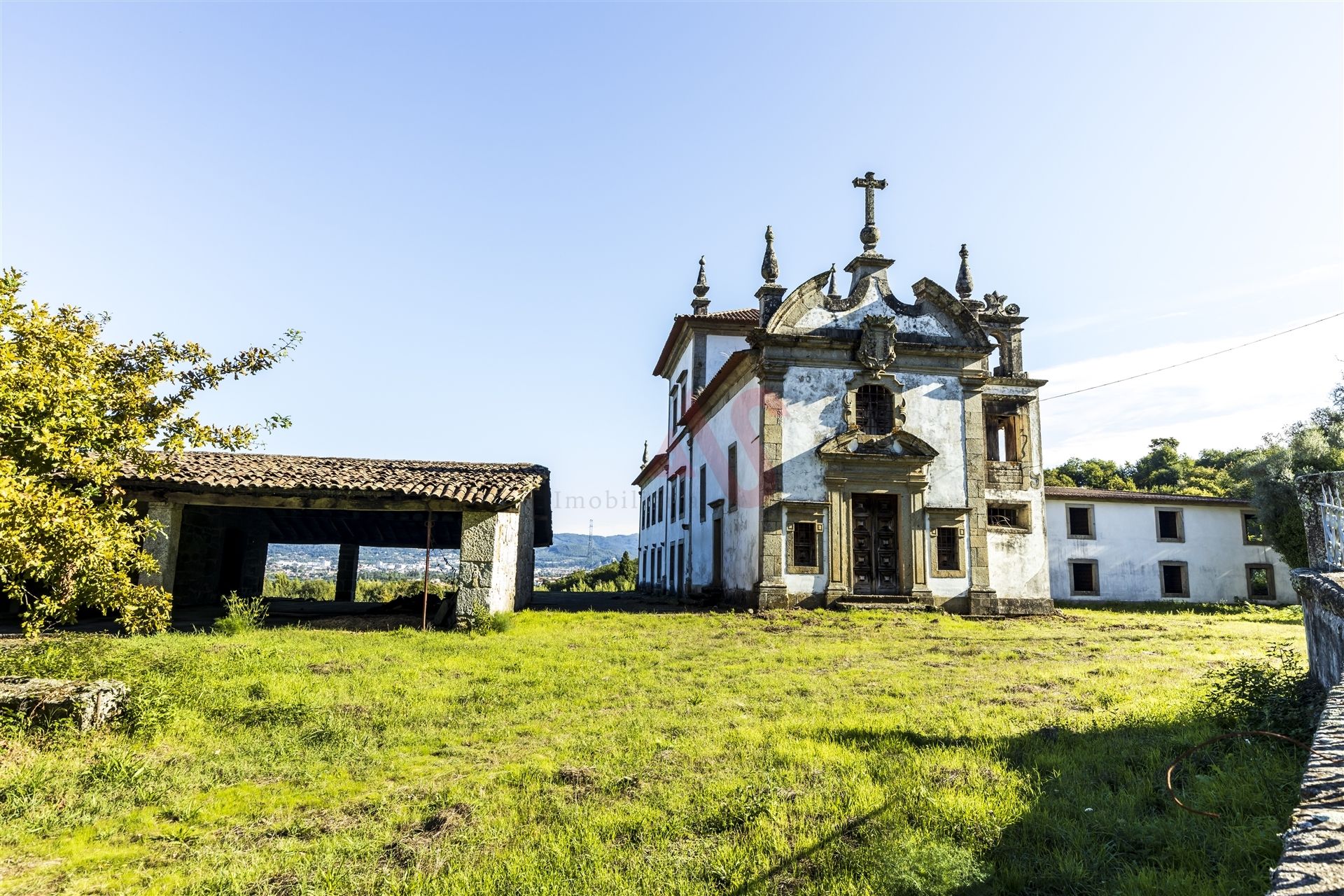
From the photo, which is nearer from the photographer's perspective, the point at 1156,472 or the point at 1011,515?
the point at 1011,515

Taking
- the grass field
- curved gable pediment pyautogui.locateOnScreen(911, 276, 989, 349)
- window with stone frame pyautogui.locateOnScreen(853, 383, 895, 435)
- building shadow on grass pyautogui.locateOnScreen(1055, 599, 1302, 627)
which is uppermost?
curved gable pediment pyautogui.locateOnScreen(911, 276, 989, 349)

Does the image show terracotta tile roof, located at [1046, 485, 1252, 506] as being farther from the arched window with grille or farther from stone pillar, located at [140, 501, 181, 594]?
stone pillar, located at [140, 501, 181, 594]

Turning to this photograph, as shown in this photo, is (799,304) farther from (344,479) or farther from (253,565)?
(253,565)

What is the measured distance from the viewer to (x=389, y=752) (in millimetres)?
6445

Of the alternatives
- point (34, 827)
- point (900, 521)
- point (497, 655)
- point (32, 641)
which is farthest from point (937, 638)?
point (32, 641)

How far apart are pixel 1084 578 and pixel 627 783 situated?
89.6 ft

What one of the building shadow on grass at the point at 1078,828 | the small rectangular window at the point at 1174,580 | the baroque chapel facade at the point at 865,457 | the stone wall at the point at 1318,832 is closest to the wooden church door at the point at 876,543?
the baroque chapel facade at the point at 865,457

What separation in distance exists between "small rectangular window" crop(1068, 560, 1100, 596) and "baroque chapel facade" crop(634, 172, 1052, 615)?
7.84 metres

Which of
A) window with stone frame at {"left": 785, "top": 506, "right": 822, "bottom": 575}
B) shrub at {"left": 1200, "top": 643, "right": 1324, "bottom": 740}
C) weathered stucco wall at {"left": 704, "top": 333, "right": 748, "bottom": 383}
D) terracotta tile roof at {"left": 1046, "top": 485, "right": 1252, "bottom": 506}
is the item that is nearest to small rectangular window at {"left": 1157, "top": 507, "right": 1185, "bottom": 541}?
terracotta tile roof at {"left": 1046, "top": 485, "right": 1252, "bottom": 506}

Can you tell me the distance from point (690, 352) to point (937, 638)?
16.5m

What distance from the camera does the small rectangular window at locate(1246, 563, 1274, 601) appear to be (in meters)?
28.2

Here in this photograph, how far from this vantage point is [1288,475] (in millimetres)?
Answer: 24578

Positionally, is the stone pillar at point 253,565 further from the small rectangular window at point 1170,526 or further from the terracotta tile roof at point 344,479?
the small rectangular window at point 1170,526

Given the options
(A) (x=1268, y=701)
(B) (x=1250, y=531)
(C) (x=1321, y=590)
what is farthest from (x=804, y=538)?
(B) (x=1250, y=531)
